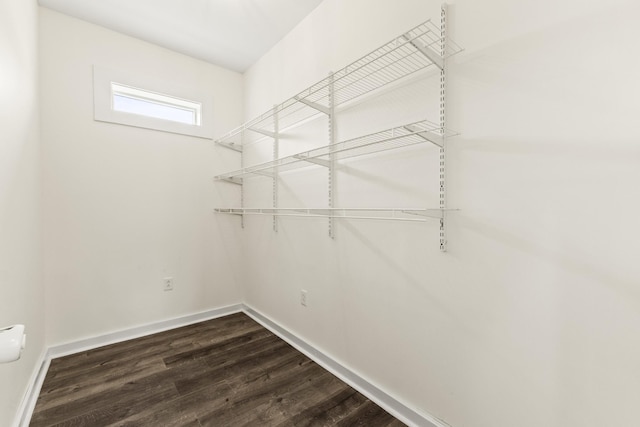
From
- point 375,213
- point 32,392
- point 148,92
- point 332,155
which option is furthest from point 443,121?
point 32,392

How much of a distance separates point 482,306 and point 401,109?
0.99 m

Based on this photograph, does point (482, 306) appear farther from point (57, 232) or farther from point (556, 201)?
point (57, 232)

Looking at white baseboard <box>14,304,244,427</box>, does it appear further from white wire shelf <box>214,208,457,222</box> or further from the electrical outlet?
white wire shelf <box>214,208,457,222</box>

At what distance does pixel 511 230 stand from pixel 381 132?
640 mm

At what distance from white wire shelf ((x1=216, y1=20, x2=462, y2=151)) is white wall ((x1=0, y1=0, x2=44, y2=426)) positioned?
1.32 m

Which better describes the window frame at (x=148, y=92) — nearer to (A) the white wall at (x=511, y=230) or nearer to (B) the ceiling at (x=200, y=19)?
(B) the ceiling at (x=200, y=19)

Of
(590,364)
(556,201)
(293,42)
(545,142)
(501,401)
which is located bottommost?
(501,401)

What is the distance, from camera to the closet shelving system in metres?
1.27

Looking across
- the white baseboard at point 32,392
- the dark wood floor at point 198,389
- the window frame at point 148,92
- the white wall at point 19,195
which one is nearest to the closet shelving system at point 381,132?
the window frame at point 148,92

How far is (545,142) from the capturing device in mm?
1014

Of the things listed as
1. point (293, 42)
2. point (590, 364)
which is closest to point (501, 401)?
point (590, 364)

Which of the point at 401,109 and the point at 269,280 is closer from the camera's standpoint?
the point at 401,109

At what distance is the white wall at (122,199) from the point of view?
2062 mm

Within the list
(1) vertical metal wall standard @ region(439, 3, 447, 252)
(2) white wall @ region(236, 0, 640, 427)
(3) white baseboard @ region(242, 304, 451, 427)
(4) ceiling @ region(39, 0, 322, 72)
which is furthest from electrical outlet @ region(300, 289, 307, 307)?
(4) ceiling @ region(39, 0, 322, 72)
